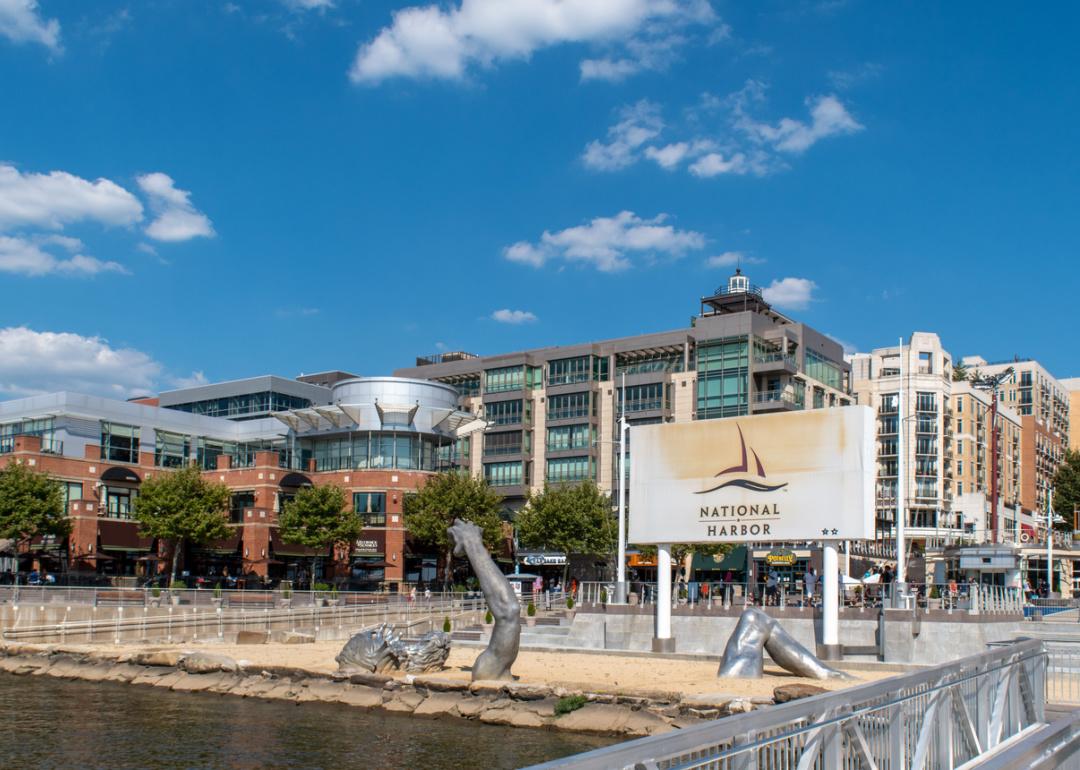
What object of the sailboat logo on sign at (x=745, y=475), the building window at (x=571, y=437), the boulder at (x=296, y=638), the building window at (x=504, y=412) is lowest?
the boulder at (x=296, y=638)

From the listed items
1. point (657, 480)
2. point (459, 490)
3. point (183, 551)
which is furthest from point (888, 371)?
point (657, 480)

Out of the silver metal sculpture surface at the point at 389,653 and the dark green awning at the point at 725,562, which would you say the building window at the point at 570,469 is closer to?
the dark green awning at the point at 725,562

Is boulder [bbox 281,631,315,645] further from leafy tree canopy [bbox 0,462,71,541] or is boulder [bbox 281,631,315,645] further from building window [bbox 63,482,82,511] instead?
building window [bbox 63,482,82,511]

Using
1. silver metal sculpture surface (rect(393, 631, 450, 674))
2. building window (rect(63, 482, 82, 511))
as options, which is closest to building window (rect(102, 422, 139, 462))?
building window (rect(63, 482, 82, 511))

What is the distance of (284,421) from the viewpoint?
271ft

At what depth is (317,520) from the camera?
70.8 meters

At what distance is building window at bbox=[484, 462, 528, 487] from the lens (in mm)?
94438

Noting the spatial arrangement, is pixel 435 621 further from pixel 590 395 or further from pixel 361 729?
pixel 590 395

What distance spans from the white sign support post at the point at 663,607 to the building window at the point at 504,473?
55.1m

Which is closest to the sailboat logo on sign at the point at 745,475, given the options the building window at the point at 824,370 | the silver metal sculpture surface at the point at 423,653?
the silver metal sculpture surface at the point at 423,653

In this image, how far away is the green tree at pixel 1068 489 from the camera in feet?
373

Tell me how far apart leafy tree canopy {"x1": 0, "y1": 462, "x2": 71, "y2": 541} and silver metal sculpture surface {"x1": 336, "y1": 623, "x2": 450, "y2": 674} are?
39.0 meters

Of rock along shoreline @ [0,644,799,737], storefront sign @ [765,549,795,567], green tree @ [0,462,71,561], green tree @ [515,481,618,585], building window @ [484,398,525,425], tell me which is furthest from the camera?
building window @ [484,398,525,425]

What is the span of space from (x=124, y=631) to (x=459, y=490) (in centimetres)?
3112
